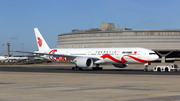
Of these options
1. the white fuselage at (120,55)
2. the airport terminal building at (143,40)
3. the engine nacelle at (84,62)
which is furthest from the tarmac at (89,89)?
the airport terminal building at (143,40)

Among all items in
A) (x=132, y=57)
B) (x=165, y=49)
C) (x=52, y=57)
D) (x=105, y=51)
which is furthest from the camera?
(x=165, y=49)

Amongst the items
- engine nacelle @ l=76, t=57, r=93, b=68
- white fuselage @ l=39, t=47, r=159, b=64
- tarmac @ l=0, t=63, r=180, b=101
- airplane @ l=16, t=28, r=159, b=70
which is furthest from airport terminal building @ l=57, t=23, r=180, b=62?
tarmac @ l=0, t=63, r=180, b=101

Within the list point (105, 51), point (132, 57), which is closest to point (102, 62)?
point (105, 51)

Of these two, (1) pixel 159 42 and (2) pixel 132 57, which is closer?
(2) pixel 132 57

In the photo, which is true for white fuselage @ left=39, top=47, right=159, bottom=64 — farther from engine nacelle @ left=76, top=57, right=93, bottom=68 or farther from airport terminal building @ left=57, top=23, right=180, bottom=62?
airport terminal building @ left=57, top=23, right=180, bottom=62

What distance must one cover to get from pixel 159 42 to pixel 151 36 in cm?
549

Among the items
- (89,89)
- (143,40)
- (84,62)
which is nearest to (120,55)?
(84,62)

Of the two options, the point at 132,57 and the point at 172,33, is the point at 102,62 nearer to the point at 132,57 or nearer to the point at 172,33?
the point at 132,57

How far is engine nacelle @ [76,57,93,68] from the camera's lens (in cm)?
4711

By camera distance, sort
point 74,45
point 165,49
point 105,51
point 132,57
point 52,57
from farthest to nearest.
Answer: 1. point 74,45
2. point 165,49
3. point 52,57
4. point 105,51
5. point 132,57

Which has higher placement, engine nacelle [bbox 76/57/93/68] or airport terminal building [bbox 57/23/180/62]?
airport terminal building [bbox 57/23/180/62]

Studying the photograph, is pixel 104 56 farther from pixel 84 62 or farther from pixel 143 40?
pixel 143 40

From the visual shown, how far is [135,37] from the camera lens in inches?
6137

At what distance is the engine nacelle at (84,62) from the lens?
4711cm
